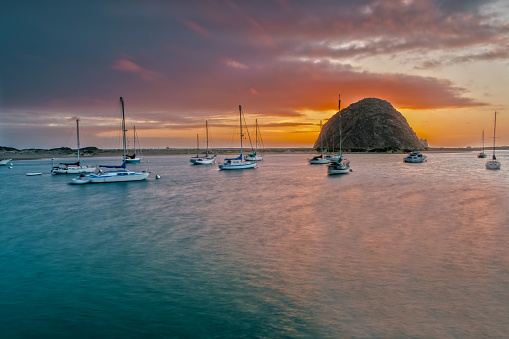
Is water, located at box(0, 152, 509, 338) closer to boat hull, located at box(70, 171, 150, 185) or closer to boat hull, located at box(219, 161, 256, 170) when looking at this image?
boat hull, located at box(70, 171, 150, 185)

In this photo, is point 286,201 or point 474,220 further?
point 286,201

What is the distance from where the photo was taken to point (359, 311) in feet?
32.8

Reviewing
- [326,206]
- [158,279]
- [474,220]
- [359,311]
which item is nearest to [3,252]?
[158,279]

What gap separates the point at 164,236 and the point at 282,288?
10.9 meters

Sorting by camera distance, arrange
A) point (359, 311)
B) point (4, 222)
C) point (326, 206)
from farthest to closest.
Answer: point (326, 206)
point (4, 222)
point (359, 311)

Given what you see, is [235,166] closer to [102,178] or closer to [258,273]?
[102,178]

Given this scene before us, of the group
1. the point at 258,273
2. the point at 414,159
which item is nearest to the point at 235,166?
the point at 414,159

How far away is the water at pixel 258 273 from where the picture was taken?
9461 millimetres

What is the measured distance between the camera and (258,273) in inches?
544

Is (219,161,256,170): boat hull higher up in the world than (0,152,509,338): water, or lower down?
higher up

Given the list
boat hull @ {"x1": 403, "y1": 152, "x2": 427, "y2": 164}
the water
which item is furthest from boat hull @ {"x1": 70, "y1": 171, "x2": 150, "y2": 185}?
boat hull @ {"x1": 403, "y1": 152, "x2": 427, "y2": 164}

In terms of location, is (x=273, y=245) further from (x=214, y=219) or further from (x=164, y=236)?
(x=214, y=219)

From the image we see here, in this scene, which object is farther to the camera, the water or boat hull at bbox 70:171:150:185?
boat hull at bbox 70:171:150:185

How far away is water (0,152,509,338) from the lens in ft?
31.0
